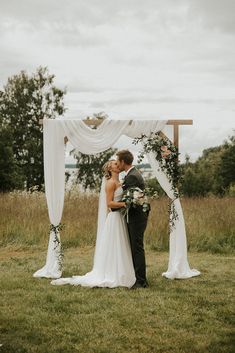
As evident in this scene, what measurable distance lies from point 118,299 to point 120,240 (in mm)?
1106

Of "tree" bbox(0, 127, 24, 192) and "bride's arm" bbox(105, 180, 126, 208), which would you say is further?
"tree" bbox(0, 127, 24, 192)

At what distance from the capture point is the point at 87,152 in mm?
8195

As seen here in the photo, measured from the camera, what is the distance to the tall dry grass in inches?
435

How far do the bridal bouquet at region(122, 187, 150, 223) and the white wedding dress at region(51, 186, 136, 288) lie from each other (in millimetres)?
387

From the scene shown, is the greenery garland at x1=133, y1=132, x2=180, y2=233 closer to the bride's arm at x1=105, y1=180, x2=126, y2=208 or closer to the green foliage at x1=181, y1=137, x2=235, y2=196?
the bride's arm at x1=105, y1=180, x2=126, y2=208

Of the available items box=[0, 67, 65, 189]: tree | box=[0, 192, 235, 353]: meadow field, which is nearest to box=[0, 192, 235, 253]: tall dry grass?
box=[0, 192, 235, 353]: meadow field

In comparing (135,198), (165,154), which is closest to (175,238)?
(165,154)

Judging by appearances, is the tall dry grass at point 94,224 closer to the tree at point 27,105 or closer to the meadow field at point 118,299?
the meadow field at point 118,299

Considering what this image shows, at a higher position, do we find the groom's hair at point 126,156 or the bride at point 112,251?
the groom's hair at point 126,156

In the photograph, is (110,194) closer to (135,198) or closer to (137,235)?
(135,198)

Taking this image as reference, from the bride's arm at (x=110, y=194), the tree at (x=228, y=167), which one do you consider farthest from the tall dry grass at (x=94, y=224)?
the tree at (x=228, y=167)

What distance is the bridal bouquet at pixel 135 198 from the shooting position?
23.1 ft

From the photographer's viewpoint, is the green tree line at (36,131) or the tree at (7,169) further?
the green tree line at (36,131)

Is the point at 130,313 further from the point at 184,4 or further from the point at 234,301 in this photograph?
the point at 184,4
